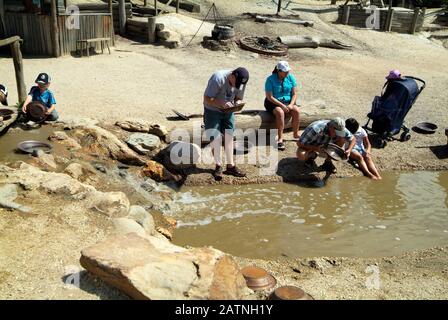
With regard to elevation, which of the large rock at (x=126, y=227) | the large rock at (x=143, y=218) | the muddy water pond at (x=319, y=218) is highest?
the large rock at (x=126, y=227)

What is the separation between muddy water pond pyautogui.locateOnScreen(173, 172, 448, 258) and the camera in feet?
18.2

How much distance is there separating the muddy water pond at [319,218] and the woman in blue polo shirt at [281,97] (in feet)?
4.34

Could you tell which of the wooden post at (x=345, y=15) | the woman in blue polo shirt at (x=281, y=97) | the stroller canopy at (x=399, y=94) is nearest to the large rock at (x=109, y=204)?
the woman in blue polo shirt at (x=281, y=97)

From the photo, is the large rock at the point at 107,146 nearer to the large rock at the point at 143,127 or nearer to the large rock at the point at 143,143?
the large rock at the point at 143,143

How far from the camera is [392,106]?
815cm

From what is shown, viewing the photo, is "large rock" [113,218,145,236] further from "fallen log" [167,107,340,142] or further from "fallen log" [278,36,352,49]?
"fallen log" [278,36,352,49]

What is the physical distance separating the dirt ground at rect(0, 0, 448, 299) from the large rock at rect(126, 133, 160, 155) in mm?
857

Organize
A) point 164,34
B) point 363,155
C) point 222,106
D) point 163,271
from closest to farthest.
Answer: point 163,271, point 222,106, point 363,155, point 164,34

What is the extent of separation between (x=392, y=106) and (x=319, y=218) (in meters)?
3.04

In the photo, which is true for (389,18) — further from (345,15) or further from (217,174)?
(217,174)

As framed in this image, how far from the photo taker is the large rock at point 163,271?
349 centimetres

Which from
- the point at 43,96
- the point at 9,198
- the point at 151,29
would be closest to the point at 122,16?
the point at 151,29

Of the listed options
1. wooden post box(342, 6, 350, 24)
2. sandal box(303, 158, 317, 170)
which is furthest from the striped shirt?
wooden post box(342, 6, 350, 24)

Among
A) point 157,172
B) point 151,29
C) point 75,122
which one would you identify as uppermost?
point 151,29
